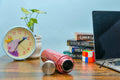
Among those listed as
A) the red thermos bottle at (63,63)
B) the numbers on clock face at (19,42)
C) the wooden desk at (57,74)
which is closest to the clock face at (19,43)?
the numbers on clock face at (19,42)

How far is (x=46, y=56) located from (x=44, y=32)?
20.6 inches

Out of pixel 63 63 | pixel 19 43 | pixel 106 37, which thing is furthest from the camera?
pixel 19 43

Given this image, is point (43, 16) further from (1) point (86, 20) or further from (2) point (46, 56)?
(2) point (46, 56)

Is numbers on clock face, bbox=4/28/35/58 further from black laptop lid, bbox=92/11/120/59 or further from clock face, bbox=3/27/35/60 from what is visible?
black laptop lid, bbox=92/11/120/59

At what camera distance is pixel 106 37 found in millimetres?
981

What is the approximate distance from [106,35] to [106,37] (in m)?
0.01

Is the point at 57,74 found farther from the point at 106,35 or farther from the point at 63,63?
the point at 106,35

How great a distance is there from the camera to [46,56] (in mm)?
888

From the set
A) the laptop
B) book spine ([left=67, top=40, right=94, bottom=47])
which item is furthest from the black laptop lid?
book spine ([left=67, top=40, right=94, bottom=47])

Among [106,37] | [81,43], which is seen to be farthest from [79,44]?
[106,37]

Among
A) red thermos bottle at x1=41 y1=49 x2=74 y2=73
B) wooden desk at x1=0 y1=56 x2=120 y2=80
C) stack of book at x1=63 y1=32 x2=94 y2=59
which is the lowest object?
wooden desk at x1=0 y1=56 x2=120 y2=80

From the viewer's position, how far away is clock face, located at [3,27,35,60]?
1.08 m

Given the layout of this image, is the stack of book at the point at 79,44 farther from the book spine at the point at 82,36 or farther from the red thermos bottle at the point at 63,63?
the red thermos bottle at the point at 63,63

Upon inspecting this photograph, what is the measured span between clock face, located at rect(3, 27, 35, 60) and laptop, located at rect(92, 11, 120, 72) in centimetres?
41
